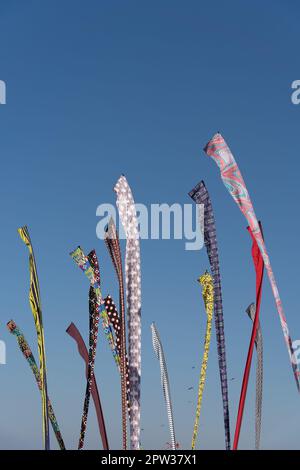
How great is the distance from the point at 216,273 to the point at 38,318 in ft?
17.0

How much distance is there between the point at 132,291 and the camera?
21.0 meters

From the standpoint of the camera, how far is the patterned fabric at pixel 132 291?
20750mm

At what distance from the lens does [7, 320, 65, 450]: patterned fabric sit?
23719mm

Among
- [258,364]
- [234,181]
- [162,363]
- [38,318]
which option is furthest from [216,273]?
[38,318]

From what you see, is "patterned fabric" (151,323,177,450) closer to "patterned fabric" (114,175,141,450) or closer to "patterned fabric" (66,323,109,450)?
"patterned fabric" (66,323,109,450)

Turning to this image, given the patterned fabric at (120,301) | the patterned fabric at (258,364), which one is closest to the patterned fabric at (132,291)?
the patterned fabric at (120,301)

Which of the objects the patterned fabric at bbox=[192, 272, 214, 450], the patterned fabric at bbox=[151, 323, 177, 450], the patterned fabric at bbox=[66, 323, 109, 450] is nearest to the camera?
the patterned fabric at bbox=[192, 272, 214, 450]

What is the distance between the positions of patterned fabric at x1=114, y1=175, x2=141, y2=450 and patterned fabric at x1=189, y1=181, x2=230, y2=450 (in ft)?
6.33

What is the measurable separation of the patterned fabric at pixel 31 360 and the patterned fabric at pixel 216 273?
17.7ft

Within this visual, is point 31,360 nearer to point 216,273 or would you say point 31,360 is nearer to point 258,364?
point 216,273

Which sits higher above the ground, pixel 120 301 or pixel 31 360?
pixel 120 301

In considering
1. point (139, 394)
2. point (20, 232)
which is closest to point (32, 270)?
point (20, 232)

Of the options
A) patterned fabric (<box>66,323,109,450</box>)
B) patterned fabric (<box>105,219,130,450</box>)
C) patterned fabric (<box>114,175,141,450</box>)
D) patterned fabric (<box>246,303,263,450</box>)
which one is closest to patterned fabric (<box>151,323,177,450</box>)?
patterned fabric (<box>66,323,109,450</box>)

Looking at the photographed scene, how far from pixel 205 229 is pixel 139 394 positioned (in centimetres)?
493
